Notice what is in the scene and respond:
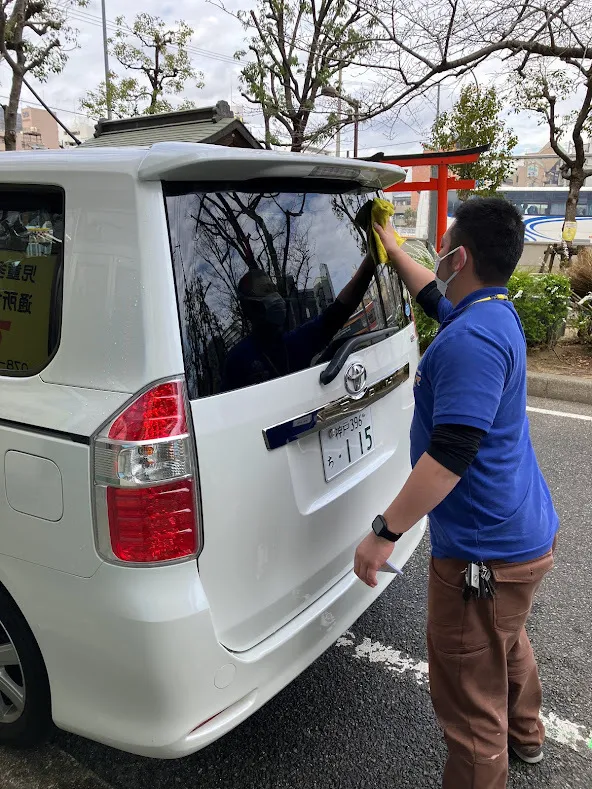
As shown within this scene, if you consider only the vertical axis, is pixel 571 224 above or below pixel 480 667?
above

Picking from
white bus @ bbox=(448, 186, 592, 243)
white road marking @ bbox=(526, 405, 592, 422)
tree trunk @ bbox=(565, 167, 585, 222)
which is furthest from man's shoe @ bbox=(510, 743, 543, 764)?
white bus @ bbox=(448, 186, 592, 243)

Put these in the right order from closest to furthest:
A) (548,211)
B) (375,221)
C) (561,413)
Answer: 1. (375,221)
2. (561,413)
3. (548,211)

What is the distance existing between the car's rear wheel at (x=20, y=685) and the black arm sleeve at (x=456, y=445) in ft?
4.12

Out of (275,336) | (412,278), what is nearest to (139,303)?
(275,336)

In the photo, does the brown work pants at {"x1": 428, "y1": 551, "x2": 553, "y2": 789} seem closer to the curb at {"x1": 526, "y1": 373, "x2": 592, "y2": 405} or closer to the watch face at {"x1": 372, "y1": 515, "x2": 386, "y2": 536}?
the watch face at {"x1": 372, "y1": 515, "x2": 386, "y2": 536}

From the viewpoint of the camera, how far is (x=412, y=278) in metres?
2.27

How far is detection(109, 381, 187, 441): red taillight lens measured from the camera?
1.48m

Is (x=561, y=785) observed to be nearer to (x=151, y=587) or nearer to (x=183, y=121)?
(x=151, y=587)

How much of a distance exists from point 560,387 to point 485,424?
4.78 metres

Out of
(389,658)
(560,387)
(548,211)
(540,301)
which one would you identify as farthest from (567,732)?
(548,211)

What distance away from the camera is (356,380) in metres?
1.98

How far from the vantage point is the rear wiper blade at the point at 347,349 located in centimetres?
186

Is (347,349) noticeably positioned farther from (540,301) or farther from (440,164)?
(440,164)

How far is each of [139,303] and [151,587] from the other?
688 mm
